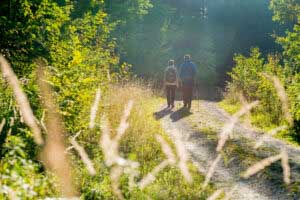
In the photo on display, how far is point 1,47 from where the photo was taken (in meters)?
9.38

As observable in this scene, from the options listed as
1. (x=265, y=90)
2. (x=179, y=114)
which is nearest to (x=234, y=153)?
(x=179, y=114)

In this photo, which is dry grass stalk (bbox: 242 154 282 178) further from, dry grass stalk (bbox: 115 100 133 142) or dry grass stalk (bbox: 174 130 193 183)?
dry grass stalk (bbox: 115 100 133 142)

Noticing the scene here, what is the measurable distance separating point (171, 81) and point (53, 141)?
1174cm

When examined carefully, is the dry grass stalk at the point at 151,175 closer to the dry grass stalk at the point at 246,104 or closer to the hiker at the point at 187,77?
the dry grass stalk at the point at 246,104

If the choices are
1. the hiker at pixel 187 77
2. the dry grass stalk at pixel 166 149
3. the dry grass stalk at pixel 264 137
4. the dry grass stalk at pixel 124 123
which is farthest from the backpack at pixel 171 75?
the dry grass stalk at pixel 166 149

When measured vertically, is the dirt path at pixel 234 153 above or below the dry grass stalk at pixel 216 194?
below

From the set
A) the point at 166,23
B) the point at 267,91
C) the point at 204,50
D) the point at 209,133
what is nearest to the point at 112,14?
the point at 166,23

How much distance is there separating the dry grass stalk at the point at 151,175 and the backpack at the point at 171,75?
34.1 ft

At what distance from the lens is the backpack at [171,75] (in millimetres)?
19859

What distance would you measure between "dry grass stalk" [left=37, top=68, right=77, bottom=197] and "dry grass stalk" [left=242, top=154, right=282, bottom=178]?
3.19m

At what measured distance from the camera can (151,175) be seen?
8680mm

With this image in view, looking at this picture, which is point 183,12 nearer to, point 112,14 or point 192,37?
point 192,37

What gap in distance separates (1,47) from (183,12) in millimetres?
41295

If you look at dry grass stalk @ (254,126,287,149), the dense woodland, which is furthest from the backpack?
dry grass stalk @ (254,126,287,149)
